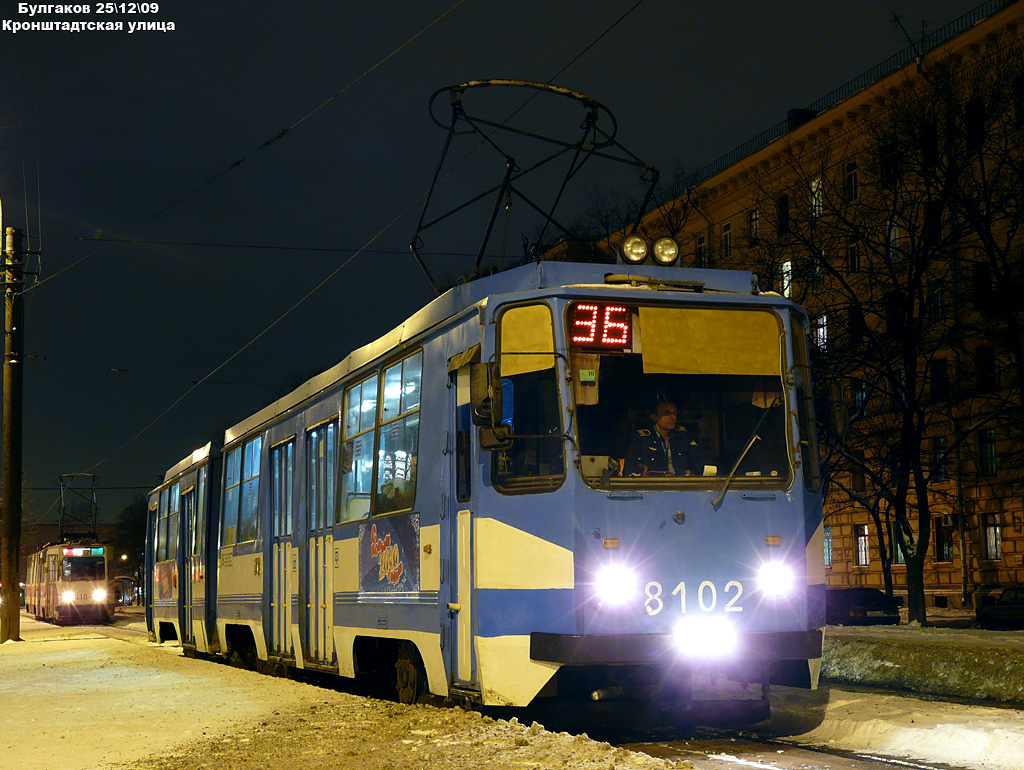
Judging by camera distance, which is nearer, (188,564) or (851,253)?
(188,564)

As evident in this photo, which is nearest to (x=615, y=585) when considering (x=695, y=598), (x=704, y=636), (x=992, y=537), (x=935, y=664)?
(x=695, y=598)

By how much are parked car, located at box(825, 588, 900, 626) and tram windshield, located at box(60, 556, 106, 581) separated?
109ft

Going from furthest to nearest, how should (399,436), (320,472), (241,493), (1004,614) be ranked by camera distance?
(1004,614), (241,493), (320,472), (399,436)

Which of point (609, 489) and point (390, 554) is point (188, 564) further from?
point (609, 489)

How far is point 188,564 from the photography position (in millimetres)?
21562

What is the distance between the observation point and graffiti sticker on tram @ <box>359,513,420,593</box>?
34.0 ft

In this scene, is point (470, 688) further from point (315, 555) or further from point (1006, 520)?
point (1006, 520)

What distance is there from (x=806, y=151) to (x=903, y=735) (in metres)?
37.1

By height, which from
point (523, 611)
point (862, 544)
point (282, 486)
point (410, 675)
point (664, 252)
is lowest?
point (410, 675)

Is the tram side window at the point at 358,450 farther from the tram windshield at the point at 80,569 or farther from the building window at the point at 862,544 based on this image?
the tram windshield at the point at 80,569

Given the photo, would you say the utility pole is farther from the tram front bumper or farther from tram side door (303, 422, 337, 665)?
the tram front bumper

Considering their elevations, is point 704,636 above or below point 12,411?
below

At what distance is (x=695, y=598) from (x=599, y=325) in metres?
1.93

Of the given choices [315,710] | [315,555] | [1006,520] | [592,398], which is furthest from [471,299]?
[1006,520]
